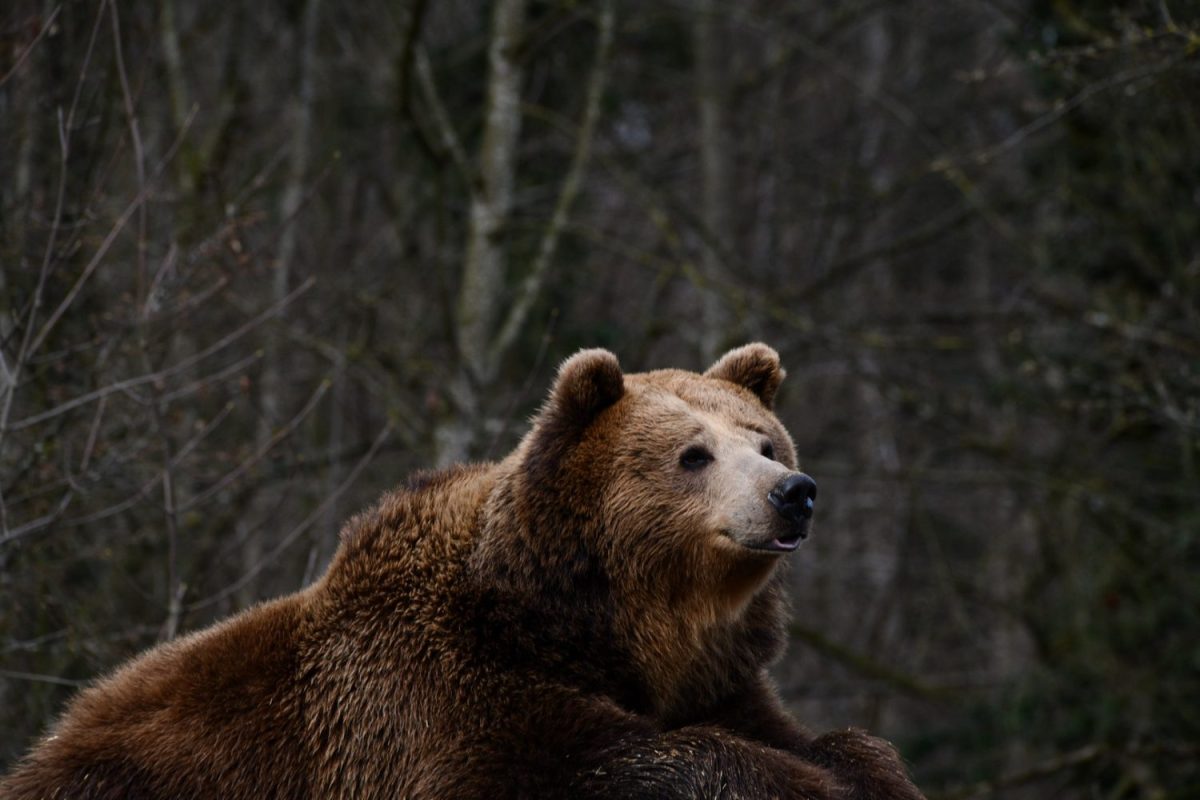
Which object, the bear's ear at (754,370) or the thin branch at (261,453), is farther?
the thin branch at (261,453)

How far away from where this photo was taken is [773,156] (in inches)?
679

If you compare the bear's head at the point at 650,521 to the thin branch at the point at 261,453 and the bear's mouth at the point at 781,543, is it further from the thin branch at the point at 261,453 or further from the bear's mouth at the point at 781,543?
the thin branch at the point at 261,453

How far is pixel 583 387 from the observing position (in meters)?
5.44

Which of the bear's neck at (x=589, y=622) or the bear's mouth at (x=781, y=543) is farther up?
the bear's mouth at (x=781, y=543)

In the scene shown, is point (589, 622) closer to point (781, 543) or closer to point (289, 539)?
point (781, 543)

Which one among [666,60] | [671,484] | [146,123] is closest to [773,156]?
[666,60]

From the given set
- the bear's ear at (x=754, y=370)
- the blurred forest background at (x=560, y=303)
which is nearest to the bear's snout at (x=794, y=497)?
the bear's ear at (x=754, y=370)

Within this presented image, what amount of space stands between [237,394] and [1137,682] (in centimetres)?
824

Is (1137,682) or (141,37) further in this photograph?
(1137,682)

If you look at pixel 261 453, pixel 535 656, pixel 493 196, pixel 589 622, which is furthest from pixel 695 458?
pixel 493 196

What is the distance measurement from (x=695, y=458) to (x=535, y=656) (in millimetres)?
990

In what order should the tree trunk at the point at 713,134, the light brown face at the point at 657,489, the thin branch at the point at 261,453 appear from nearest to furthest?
1. the light brown face at the point at 657,489
2. the thin branch at the point at 261,453
3. the tree trunk at the point at 713,134

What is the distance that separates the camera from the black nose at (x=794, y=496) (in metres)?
4.98

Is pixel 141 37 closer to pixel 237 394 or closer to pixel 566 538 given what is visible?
pixel 237 394
